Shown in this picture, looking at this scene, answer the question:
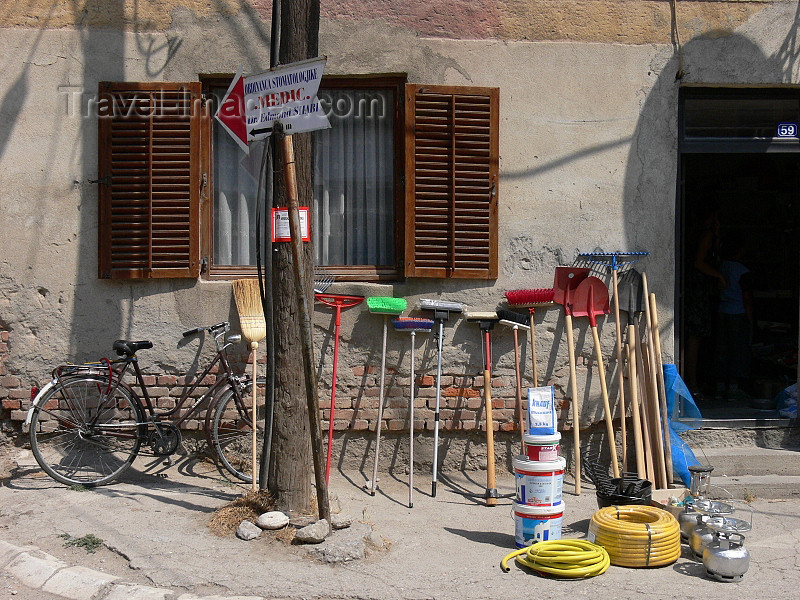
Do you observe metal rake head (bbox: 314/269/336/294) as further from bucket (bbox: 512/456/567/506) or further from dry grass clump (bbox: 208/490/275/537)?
bucket (bbox: 512/456/567/506)

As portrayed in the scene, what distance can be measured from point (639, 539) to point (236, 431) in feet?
10.5

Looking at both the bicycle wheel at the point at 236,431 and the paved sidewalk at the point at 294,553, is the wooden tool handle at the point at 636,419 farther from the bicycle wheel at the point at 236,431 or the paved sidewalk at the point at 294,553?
the bicycle wheel at the point at 236,431

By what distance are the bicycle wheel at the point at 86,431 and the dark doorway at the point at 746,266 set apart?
16.8 ft

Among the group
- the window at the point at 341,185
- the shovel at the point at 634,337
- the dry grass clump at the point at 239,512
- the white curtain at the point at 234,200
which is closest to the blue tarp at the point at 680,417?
the shovel at the point at 634,337

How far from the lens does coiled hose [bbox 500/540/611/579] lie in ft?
15.3

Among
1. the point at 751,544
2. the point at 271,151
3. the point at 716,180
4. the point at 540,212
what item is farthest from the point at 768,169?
the point at 271,151

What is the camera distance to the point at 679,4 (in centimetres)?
667

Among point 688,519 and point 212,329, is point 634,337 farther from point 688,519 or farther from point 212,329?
point 212,329

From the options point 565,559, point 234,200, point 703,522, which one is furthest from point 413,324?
point 703,522

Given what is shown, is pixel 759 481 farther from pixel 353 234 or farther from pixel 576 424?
pixel 353 234

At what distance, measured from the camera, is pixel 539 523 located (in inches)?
199

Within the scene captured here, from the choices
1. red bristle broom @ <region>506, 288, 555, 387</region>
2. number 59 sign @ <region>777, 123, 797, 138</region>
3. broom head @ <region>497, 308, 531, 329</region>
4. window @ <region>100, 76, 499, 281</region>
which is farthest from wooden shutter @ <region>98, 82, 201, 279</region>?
number 59 sign @ <region>777, 123, 797, 138</region>

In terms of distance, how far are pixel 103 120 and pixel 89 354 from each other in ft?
6.18

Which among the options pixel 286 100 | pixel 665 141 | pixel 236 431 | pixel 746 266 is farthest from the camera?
pixel 746 266
